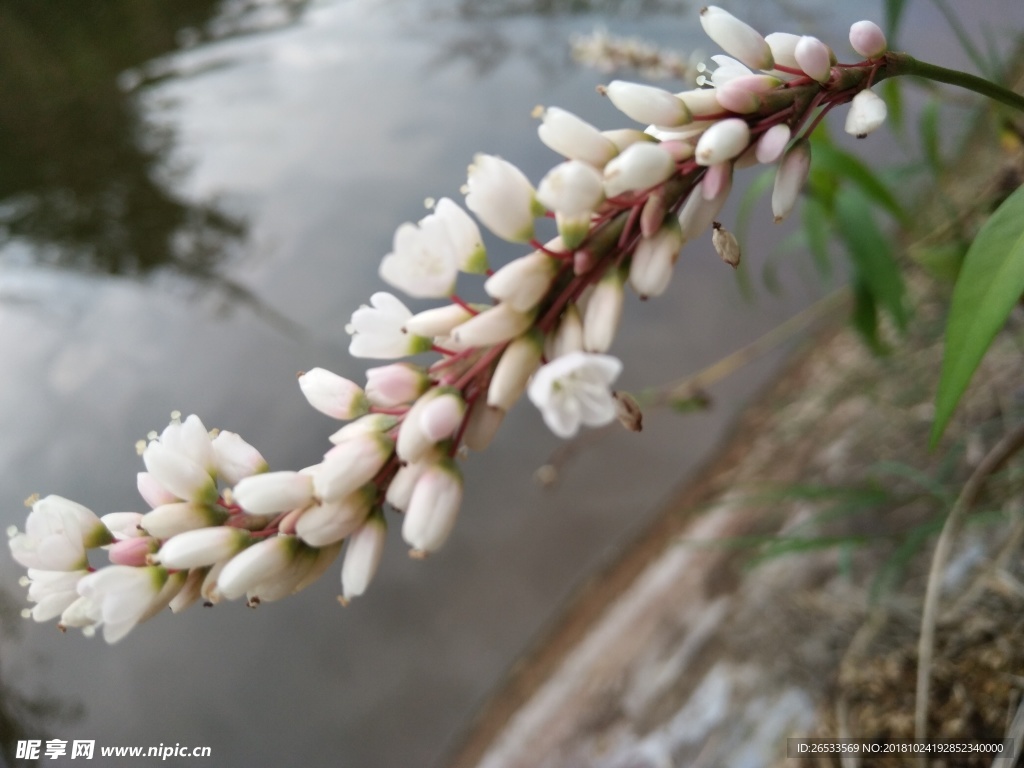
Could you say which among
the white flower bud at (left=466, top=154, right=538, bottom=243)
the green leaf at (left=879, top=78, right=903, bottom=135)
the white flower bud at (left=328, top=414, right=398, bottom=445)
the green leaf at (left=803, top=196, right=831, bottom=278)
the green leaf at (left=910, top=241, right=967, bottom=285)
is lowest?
the green leaf at (left=803, top=196, right=831, bottom=278)

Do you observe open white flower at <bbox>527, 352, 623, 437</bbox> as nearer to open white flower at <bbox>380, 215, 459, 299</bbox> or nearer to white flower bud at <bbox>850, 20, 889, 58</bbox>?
open white flower at <bbox>380, 215, 459, 299</bbox>

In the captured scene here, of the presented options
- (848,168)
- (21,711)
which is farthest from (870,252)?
(21,711)

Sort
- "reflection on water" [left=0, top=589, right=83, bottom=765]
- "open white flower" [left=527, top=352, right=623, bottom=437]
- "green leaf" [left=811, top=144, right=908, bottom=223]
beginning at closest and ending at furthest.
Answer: "open white flower" [left=527, top=352, right=623, bottom=437] → "reflection on water" [left=0, top=589, right=83, bottom=765] → "green leaf" [left=811, top=144, right=908, bottom=223]

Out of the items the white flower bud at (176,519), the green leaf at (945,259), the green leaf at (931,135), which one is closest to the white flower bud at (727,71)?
the white flower bud at (176,519)

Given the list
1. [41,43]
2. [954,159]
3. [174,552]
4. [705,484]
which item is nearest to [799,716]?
[705,484]

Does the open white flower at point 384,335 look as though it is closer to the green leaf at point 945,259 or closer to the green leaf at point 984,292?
the green leaf at point 984,292

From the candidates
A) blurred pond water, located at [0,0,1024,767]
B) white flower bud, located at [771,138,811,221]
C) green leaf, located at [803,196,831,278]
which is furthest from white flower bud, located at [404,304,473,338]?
green leaf, located at [803,196,831,278]

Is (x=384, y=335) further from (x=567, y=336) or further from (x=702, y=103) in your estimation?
(x=702, y=103)
